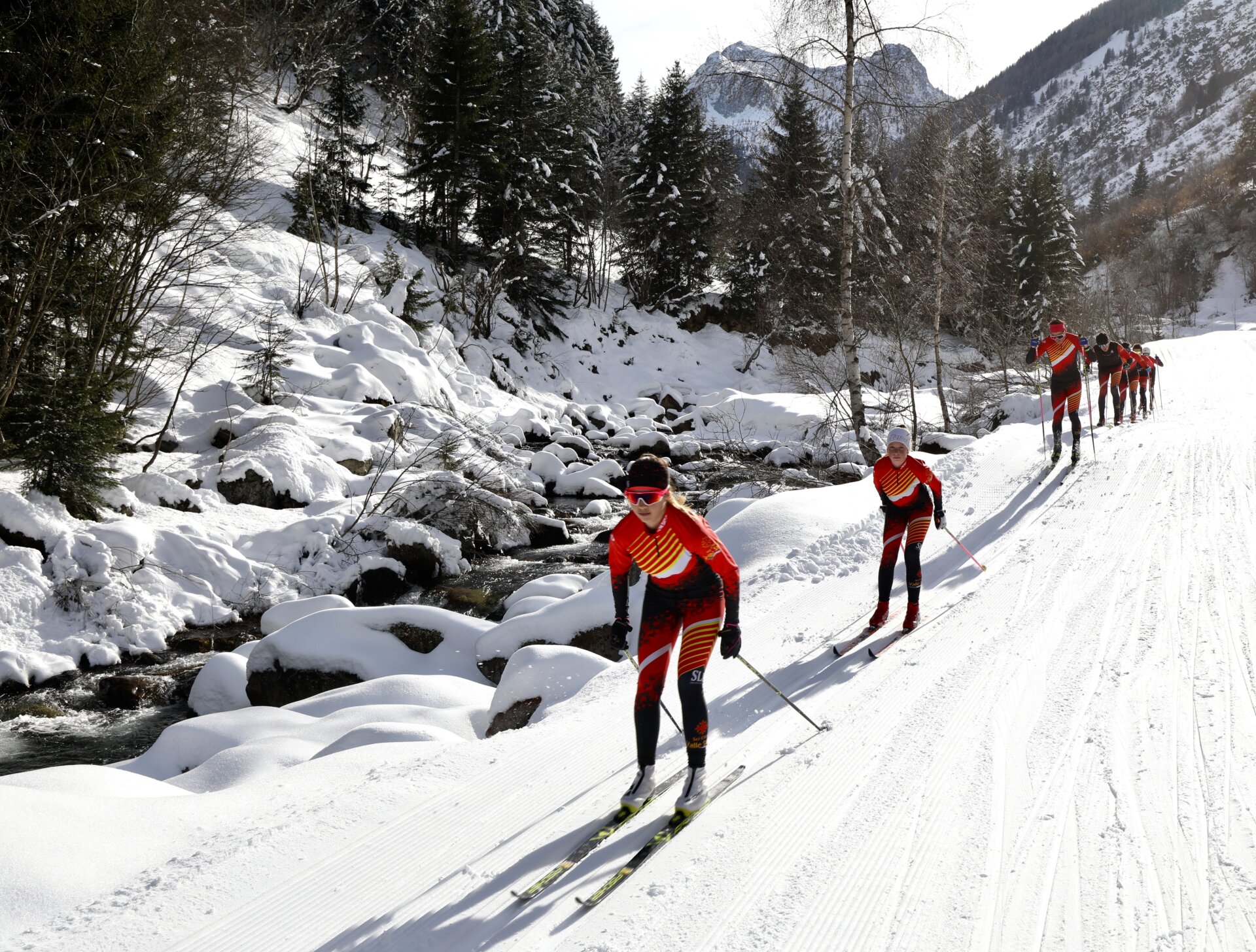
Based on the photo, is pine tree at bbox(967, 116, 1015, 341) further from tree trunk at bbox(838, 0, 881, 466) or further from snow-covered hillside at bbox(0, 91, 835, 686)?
snow-covered hillside at bbox(0, 91, 835, 686)

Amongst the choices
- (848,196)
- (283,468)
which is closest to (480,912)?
(283,468)

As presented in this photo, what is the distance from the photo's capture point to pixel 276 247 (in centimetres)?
2317

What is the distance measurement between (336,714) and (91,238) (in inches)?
328

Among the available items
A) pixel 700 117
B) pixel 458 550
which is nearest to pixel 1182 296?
pixel 700 117

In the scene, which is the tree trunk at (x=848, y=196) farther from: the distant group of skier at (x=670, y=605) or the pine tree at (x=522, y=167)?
the pine tree at (x=522, y=167)

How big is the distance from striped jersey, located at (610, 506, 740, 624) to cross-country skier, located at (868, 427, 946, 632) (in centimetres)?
295

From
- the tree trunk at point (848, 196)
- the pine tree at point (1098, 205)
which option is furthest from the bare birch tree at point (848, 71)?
the pine tree at point (1098, 205)

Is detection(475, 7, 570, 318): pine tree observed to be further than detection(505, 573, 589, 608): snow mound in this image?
Yes

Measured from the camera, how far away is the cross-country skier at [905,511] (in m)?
6.34

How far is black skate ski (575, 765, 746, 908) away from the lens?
3.19 metres

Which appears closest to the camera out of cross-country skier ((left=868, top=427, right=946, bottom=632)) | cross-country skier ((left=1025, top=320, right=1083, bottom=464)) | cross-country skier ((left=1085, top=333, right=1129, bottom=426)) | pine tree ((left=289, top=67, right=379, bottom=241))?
cross-country skier ((left=868, top=427, right=946, bottom=632))

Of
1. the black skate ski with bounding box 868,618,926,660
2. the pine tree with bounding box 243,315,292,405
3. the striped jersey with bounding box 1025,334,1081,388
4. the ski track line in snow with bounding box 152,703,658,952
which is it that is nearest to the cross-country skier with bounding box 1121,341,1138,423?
the striped jersey with bounding box 1025,334,1081,388

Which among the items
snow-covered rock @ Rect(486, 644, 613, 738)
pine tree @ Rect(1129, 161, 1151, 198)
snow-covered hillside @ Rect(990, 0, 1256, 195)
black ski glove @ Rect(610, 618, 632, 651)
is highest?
snow-covered hillside @ Rect(990, 0, 1256, 195)

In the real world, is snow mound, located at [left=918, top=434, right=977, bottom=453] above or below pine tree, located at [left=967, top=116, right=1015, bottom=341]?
below
